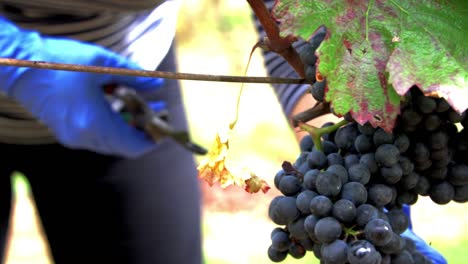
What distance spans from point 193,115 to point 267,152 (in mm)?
686

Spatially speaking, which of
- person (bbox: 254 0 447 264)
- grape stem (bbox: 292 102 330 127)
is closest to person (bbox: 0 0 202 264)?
person (bbox: 254 0 447 264)

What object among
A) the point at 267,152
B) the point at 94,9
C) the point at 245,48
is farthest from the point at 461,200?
the point at 245,48

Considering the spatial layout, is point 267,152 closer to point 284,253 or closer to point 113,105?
point 113,105

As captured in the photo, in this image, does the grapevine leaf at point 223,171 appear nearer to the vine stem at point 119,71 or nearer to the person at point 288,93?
the vine stem at point 119,71

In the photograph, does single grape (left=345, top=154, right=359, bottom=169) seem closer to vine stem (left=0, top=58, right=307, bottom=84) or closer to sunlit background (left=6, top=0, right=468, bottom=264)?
vine stem (left=0, top=58, right=307, bottom=84)

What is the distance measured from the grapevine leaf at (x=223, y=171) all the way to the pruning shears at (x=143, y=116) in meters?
0.76

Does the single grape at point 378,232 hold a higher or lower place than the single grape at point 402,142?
lower

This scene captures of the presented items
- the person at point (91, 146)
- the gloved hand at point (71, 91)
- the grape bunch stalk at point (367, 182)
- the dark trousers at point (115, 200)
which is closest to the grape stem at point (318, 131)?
the grape bunch stalk at point (367, 182)

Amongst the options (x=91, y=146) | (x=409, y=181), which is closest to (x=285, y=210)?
(x=409, y=181)

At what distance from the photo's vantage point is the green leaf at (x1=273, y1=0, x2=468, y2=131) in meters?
0.64

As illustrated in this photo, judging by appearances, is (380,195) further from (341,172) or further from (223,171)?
(223,171)

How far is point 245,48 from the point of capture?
5.78 metres

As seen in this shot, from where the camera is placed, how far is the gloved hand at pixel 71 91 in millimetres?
1419

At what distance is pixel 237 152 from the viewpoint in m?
2.63
